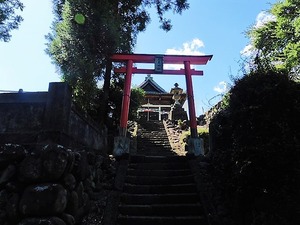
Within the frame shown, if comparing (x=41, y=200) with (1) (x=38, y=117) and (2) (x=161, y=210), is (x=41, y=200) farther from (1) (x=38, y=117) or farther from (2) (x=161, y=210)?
(2) (x=161, y=210)

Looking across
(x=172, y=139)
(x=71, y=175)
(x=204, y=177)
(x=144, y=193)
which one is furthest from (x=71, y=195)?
(x=172, y=139)

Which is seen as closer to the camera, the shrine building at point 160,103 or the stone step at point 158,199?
the stone step at point 158,199

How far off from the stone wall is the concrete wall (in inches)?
15.4

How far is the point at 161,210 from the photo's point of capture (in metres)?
5.39

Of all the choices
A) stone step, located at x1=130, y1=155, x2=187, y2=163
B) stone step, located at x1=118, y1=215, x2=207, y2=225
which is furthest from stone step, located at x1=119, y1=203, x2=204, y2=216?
stone step, located at x1=130, y1=155, x2=187, y2=163

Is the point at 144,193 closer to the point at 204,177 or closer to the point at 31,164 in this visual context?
the point at 204,177

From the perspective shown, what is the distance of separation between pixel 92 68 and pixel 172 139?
23.3 ft

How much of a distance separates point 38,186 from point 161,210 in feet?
8.04

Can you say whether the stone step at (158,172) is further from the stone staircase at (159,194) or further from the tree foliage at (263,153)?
the tree foliage at (263,153)

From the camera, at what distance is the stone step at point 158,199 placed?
224 inches

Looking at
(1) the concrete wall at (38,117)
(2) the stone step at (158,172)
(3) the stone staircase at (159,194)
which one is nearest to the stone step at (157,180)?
(3) the stone staircase at (159,194)

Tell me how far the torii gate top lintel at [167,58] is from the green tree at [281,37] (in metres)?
1.81

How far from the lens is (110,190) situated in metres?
5.86

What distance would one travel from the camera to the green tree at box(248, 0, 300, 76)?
8320 mm
